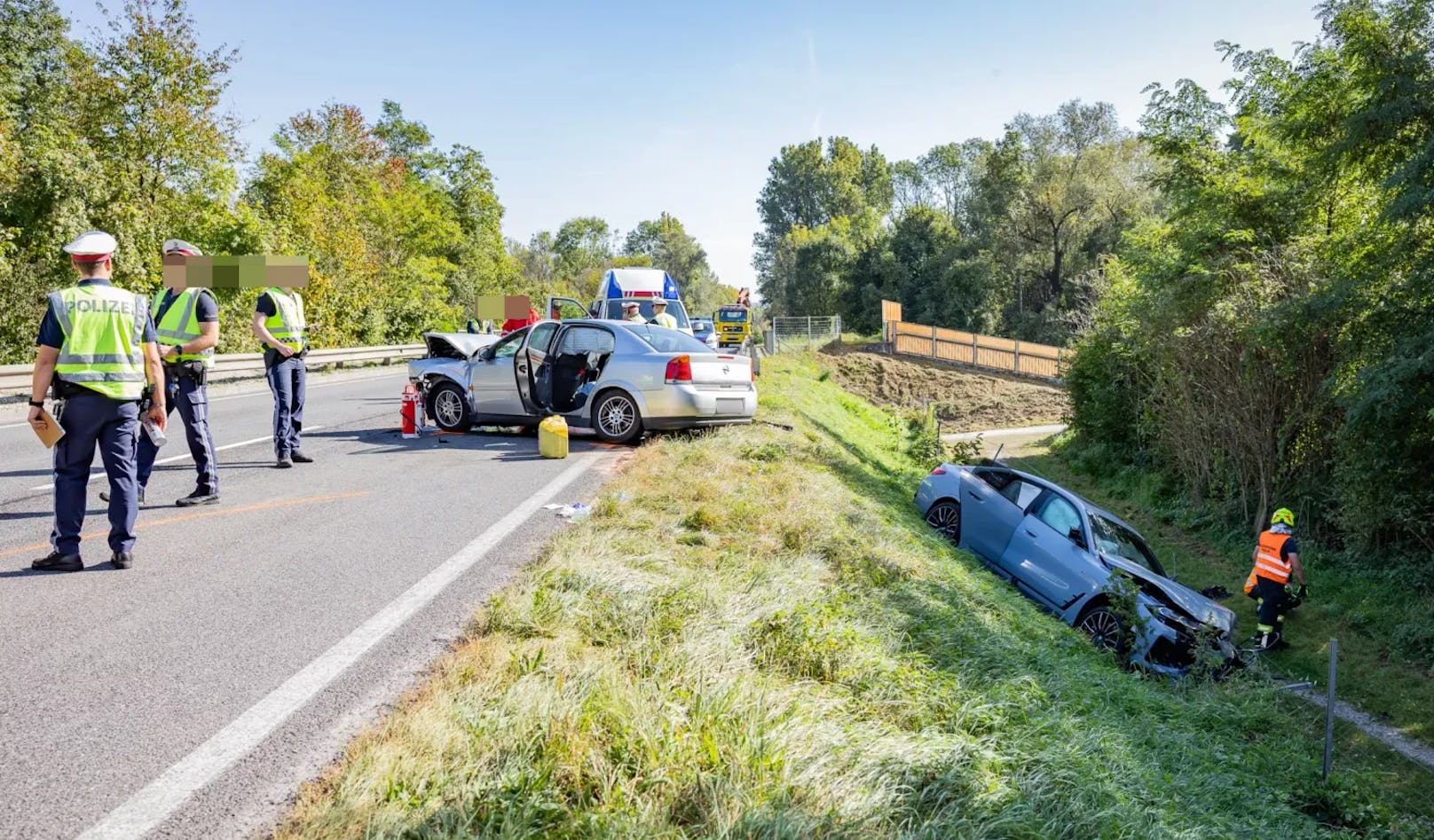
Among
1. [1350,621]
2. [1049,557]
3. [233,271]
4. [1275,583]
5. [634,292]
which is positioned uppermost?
[634,292]

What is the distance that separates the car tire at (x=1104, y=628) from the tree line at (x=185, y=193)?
56.2 feet

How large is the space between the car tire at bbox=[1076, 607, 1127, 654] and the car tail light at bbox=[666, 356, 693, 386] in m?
5.15

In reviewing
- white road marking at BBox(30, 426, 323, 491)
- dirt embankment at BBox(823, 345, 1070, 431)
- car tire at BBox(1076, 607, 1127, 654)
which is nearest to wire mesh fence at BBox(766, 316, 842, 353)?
dirt embankment at BBox(823, 345, 1070, 431)

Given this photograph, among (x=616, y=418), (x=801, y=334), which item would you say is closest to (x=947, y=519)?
(x=616, y=418)

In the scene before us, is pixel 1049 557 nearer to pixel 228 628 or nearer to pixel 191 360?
pixel 228 628

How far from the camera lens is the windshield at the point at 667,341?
10469mm

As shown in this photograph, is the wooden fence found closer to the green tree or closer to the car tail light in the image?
the car tail light

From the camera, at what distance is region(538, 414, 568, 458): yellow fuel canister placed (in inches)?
369

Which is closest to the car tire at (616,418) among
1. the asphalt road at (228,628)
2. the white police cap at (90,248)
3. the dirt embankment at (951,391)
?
the asphalt road at (228,628)

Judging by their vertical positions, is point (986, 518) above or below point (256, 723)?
below

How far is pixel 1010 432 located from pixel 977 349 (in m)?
7.62

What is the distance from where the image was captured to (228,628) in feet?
13.6

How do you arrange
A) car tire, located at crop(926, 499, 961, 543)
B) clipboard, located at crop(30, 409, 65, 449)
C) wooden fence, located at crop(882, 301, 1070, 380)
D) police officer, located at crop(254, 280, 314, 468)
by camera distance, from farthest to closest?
wooden fence, located at crop(882, 301, 1070, 380), car tire, located at crop(926, 499, 961, 543), police officer, located at crop(254, 280, 314, 468), clipboard, located at crop(30, 409, 65, 449)

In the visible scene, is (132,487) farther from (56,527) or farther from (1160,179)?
(1160,179)
